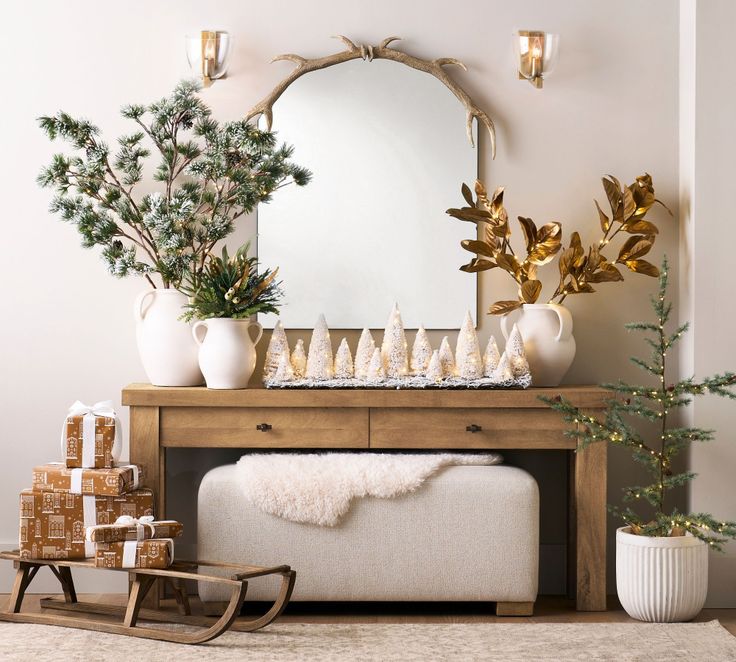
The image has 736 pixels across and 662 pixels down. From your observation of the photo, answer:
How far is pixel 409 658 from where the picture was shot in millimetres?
2764

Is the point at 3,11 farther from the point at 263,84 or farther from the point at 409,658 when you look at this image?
the point at 409,658

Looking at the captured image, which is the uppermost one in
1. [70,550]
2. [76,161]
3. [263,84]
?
[263,84]

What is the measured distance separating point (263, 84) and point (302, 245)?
2.03 ft

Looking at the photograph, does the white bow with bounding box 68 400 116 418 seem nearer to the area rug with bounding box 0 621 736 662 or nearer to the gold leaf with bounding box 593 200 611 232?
the area rug with bounding box 0 621 736 662

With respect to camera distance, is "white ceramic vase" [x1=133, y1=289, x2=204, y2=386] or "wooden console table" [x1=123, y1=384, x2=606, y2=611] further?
"white ceramic vase" [x1=133, y1=289, x2=204, y2=386]

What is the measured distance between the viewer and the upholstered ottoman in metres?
3.17

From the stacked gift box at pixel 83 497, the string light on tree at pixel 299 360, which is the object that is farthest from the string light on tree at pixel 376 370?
the stacked gift box at pixel 83 497

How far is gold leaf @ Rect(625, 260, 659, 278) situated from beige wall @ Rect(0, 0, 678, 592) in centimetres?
16

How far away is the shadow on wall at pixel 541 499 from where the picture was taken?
367 centimetres

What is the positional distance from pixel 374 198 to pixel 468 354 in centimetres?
71

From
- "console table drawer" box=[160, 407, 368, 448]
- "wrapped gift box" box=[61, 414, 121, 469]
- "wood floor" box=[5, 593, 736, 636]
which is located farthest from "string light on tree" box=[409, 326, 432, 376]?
"wrapped gift box" box=[61, 414, 121, 469]

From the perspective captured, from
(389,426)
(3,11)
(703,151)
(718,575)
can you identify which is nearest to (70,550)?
(389,426)

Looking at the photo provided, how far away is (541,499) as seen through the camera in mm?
3697

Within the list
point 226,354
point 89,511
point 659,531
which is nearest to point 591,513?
point 659,531
